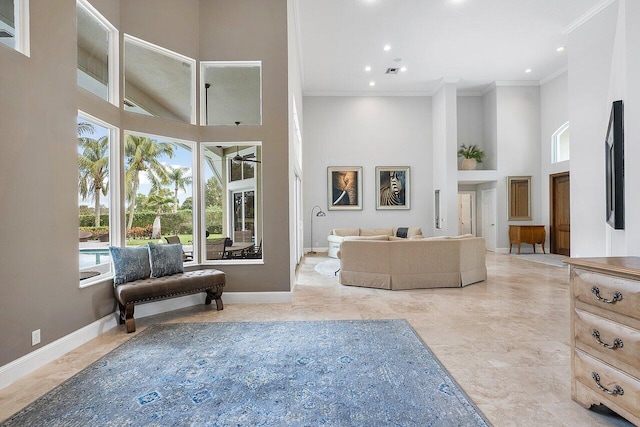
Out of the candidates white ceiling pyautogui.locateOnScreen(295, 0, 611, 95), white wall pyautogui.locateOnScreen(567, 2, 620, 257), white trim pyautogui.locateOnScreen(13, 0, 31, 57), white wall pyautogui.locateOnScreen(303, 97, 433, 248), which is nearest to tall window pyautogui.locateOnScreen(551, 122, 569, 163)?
white ceiling pyautogui.locateOnScreen(295, 0, 611, 95)

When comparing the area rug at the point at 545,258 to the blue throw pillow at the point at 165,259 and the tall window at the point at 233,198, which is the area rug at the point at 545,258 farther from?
the blue throw pillow at the point at 165,259

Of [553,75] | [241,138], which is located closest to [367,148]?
[553,75]

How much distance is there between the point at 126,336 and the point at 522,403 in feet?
11.6

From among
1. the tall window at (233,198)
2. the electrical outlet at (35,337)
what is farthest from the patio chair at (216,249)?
the electrical outlet at (35,337)

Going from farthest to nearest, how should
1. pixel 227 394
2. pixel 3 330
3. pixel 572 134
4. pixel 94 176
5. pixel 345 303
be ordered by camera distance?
A: 1. pixel 572 134
2. pixel 345 303
3. pixel 94 176
4. pixel 3 330
5. pixel 227 394

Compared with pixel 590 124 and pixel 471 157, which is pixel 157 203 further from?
pixel 471 157

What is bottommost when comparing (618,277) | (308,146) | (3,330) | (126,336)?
(126,336)

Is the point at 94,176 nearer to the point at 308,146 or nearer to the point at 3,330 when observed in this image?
the point at 3,330

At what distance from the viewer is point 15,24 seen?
2.55 meters

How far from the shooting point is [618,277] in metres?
1.66

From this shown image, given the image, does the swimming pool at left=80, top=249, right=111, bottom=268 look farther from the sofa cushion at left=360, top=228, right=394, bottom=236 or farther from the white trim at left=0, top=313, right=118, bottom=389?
the sofa cushion at left=360, top=228, right=394, bottom=236

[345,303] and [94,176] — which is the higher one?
[94,176]

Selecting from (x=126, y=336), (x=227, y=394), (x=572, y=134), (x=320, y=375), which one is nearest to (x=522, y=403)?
(x=320, y=375)

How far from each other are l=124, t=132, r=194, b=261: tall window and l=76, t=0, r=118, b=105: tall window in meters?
0.60
